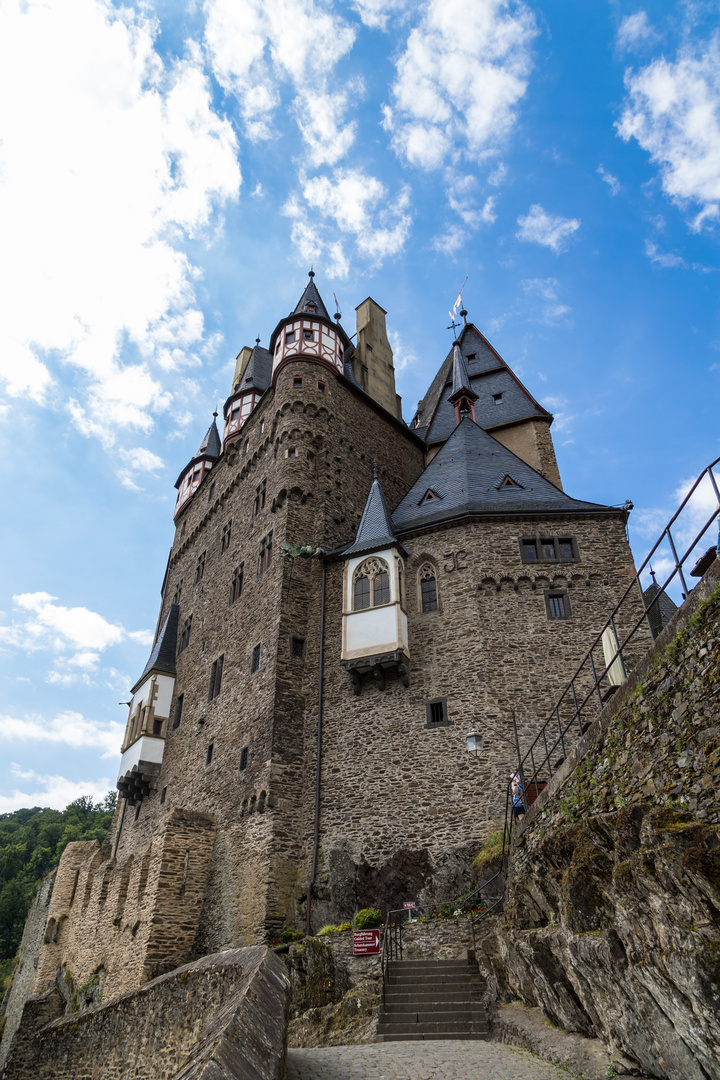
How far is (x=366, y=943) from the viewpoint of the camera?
13297 mm

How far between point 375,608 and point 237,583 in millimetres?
7978

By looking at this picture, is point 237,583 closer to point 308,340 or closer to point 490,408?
point 308,340

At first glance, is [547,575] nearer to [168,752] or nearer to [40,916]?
[168,752]

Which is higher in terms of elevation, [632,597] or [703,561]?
[632,597]

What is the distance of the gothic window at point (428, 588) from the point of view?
20219mm

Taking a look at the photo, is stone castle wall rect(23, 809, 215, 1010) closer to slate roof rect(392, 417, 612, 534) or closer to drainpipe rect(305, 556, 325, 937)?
drainpipe rect(305, 556, 325, 937)

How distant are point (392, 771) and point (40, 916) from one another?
25.9 meters

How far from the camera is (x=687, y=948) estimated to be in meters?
5.71

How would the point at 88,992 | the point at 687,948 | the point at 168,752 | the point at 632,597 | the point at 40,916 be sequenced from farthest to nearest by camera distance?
the point at 40,916, the point at 168,752, the point at 88,992, the point at 632,597, the point at 687,948

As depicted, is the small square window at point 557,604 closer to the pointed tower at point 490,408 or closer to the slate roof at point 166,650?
the pointed tower at point 490,408

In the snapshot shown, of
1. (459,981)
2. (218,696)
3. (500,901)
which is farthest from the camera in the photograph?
(218,696)

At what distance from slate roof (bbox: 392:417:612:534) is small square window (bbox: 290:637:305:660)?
4333 millimetres

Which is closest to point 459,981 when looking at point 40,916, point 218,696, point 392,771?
point 392,771

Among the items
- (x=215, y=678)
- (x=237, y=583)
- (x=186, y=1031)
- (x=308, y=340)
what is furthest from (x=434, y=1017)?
(x=308, y=340)
